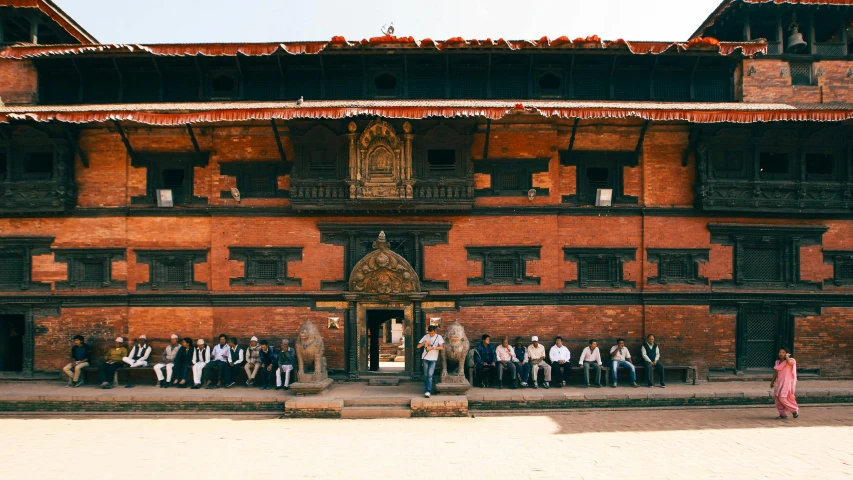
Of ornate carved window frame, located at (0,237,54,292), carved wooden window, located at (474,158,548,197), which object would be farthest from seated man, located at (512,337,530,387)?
ornate carved window frame, located at (0,237,54,292)

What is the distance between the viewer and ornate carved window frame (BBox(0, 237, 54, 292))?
1563 cm

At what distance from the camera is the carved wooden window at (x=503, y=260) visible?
15.3 metres

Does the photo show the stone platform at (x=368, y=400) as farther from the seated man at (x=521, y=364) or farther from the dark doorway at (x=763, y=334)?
the dark doorway at (x=763, y=334)

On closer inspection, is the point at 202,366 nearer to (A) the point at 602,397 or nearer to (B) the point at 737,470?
(A) the point at 602,397

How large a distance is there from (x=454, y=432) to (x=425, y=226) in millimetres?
6311

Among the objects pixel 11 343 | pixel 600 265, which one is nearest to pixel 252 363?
pixel 11 343

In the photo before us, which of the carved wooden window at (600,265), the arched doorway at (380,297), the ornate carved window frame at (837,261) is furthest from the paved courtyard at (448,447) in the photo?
the ornate carved window frame at (837,261)

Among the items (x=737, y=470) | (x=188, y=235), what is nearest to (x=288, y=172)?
(x=188, y=235)

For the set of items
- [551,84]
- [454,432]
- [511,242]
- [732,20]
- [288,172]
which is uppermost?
[732,20]

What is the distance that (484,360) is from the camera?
47.0 ft

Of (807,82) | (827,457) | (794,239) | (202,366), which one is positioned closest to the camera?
(827,457)

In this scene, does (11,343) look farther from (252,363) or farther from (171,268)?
(252,363)

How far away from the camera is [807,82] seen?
16703 millimetres

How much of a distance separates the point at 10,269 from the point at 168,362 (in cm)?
610
